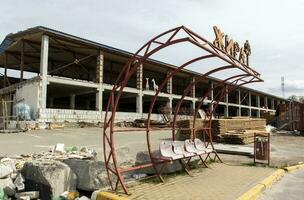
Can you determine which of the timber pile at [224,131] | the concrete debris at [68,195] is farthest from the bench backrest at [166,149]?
the timber pile at [224,131]

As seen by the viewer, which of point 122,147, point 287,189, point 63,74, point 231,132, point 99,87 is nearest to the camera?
point 287,189

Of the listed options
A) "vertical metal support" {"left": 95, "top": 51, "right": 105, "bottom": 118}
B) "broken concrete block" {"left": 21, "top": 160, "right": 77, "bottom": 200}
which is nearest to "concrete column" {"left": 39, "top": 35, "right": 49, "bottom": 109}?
"vertical metal support" {"left": 95, "top": 51, "right": 105, "bottom": 118}

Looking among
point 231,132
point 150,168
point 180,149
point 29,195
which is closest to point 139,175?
point 150,168

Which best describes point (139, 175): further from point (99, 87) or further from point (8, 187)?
point (99, 87)

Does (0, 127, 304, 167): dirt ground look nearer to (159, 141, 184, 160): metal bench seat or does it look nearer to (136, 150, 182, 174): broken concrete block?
(136, 150, 182, 174): broken concrete block

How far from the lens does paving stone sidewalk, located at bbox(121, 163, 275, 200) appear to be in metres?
6.50

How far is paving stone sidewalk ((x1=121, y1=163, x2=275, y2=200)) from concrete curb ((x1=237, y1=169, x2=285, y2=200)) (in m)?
0.13

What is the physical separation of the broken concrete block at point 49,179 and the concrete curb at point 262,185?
323 centimetres

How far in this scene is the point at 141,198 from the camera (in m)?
6.19

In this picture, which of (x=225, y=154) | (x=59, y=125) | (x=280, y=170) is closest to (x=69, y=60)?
(x=59, y=125)

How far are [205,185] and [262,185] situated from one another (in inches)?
48.7

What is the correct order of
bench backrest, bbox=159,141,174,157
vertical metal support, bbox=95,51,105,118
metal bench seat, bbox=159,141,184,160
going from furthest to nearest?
vertical metal support, bbox=95,51,105,118 → bench backrest, bbox=159,141,174,157 → metal bench seat, bbox=159,141,184,160

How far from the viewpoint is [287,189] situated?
7.86 metres

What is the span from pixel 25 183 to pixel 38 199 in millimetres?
630
